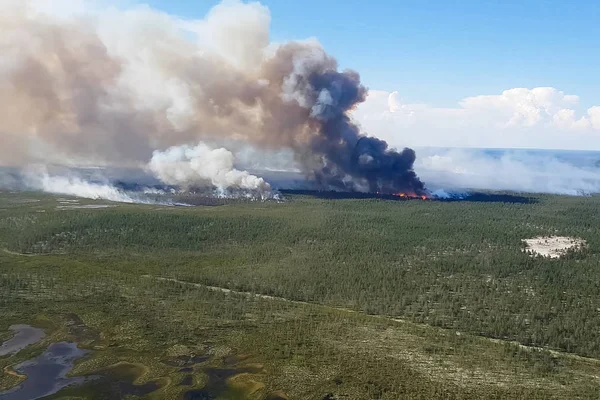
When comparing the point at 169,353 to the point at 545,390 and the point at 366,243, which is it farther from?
the point at 366,243

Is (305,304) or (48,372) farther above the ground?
(305,304)

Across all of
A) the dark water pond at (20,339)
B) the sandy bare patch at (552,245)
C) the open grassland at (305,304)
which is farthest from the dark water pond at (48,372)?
the sandy bare patch at (552,245)

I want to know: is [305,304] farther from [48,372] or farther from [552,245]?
[552,245]

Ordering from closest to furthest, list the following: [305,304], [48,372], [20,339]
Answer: [48,372]
[20,339]
[305,304]

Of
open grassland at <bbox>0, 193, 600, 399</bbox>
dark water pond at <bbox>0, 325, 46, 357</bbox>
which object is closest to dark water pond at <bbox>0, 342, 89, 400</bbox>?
open grassland at <bbox>0, 193, 600, 399</bbox>

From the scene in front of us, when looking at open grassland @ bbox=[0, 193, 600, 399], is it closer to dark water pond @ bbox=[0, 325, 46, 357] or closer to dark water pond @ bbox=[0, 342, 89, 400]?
dark water pond @ bbox=[0, 325, 46, 357]

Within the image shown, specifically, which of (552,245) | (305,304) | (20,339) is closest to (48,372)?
(20,339)

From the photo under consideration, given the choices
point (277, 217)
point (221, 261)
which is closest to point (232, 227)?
point (277, 217)
